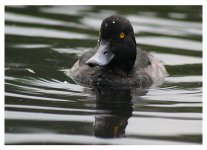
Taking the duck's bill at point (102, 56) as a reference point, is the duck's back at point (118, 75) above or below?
below

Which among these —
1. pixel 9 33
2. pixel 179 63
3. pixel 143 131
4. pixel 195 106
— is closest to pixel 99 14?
pixel 9 33

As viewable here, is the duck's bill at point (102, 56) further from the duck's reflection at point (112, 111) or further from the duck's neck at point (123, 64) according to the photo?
the duck's reflection at point (112, 111)

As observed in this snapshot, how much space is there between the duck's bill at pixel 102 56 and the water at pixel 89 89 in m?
0.47

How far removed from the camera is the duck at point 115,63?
1105 cm

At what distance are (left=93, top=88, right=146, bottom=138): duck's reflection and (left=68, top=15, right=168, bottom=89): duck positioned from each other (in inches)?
12.8

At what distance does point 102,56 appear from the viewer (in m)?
11.0

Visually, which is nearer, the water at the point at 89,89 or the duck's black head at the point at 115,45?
the water at the point at 89,89

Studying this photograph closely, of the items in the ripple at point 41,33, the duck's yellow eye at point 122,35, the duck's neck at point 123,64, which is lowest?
the ripple at point 41,33

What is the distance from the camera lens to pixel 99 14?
16.9 meters

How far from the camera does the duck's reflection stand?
28.7ft

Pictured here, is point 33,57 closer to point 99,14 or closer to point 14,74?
point 14,74

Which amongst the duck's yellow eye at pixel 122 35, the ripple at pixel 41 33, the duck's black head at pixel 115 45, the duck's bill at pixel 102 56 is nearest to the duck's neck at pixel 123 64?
the duck's black head at pixel 115 45

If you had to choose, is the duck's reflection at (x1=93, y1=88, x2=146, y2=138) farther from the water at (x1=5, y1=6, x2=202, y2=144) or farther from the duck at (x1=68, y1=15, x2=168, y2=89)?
the duck at (x1=68, y1=15, x2=168, y2=89)

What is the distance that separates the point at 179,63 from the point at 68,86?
2.94 meters
